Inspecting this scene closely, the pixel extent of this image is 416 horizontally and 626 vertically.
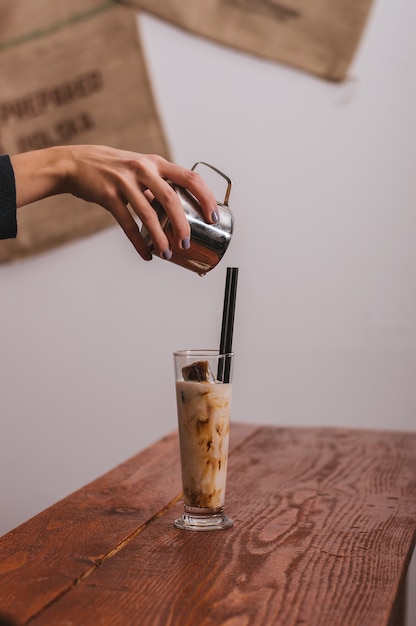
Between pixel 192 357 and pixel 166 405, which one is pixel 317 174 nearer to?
pixel 166 405

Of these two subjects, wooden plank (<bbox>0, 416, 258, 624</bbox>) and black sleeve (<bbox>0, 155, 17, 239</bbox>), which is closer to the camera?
wooden plank (<bbox>0, 416, 258, 624</bbox>)

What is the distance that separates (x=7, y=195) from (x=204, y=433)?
528 millimetres

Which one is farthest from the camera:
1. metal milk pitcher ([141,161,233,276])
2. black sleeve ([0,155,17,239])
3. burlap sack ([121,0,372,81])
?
burlap sack ([121,0,372,81])

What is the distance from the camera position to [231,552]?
0.90 meters

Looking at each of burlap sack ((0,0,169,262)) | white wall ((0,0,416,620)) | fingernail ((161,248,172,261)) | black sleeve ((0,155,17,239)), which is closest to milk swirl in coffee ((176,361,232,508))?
fingernail ((161,248,172,261))

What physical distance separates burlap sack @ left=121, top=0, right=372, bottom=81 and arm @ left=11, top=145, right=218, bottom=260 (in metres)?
1.37

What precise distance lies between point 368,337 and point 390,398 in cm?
20

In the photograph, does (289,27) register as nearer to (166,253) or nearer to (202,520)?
(166,253)

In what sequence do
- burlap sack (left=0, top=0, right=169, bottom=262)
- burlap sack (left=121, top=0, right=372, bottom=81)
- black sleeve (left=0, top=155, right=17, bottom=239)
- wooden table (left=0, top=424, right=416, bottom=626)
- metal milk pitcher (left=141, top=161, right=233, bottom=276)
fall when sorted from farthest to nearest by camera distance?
burlap sack (left=0, top=0, right=169, bottom=262), burlap sack (left=121, top=0, right=372, bottom=81), black sleeve (left=0, top=155, right=17, bottom=239), metal milk pitcher (left=141, top=161, right=233, bottom=276), wooden table (left=0, top=424, right=416, bottom=626)

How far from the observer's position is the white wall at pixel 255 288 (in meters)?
2.40

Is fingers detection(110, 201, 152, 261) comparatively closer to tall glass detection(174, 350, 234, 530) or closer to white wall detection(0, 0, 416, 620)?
tall glass detection(174, 350, 234, 530)

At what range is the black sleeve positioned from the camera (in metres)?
1.24

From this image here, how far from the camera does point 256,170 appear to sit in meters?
2.49

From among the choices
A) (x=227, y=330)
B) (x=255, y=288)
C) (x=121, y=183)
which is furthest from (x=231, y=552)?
(x=255, y=288)
